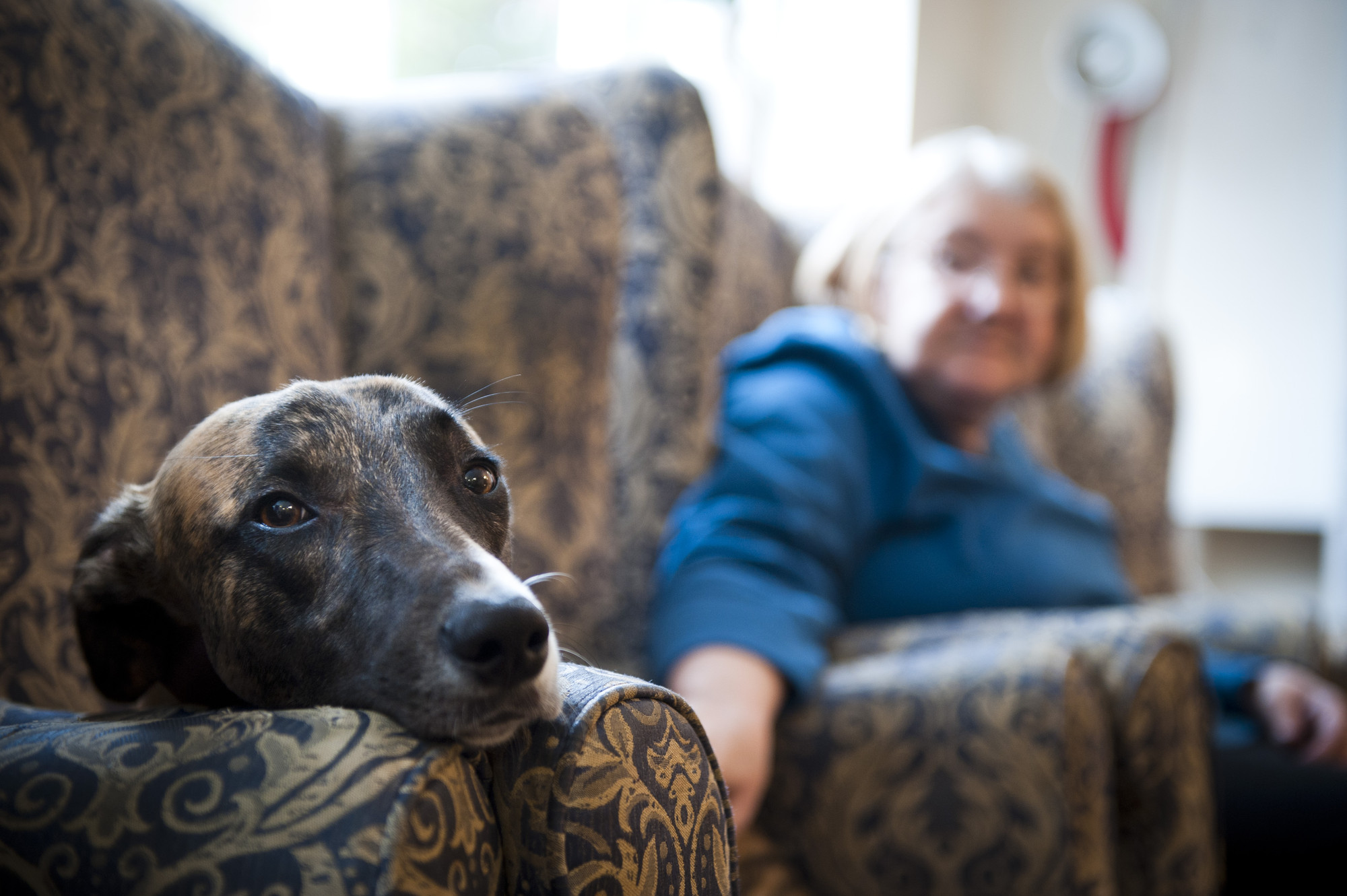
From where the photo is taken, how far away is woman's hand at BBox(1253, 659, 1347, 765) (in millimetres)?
1572

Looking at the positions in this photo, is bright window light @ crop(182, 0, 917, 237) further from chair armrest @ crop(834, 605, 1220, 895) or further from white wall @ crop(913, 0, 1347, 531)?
chair armrest @ crop(834, 605, 1220, 895)

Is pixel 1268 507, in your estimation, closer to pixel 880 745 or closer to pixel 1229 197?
pixel 1229 197

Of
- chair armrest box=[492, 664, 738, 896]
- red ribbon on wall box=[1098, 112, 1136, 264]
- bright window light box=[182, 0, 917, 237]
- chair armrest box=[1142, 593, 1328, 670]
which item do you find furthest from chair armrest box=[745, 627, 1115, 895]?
red ribbon on wall box=[1098, 112, 1136, 264]

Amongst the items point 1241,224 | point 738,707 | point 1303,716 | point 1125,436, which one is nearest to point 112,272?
point 738,707

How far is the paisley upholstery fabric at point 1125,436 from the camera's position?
2535 mm

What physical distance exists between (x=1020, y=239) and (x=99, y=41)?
1.40m

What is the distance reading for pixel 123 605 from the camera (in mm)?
590

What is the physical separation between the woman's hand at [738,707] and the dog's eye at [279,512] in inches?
20.3

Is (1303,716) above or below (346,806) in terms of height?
below

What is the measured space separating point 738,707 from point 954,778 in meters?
0.26

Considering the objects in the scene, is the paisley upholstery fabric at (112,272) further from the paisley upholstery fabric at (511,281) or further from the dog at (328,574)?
the dog at (328,574)

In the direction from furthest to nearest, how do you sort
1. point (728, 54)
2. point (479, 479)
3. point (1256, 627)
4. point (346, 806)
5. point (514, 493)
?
point (728, 54), point (1256, 627), point (514, 493), point (479, 479), point (346, 806)

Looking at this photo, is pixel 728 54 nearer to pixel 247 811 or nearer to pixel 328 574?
pixel 328 574

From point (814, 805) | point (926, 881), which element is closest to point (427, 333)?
point (814, 805)
